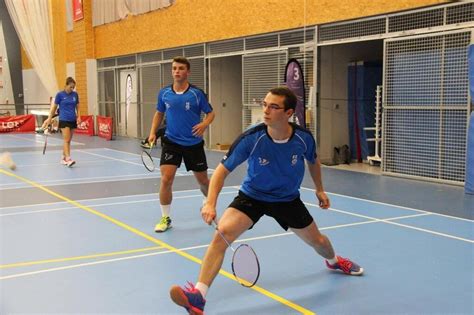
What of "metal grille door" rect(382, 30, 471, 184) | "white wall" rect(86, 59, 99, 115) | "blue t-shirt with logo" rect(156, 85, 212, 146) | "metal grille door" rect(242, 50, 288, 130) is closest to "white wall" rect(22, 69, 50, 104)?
"white wall" rect(86, 59, 99, 115)

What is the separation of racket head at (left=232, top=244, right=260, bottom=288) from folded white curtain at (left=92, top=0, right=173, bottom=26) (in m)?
14.2

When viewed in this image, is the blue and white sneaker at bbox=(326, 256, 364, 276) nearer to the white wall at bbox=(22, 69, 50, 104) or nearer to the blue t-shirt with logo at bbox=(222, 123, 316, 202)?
the blue t-shirt with logo at bbox=(222, 123, 316, 202)

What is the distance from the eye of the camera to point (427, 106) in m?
9.28

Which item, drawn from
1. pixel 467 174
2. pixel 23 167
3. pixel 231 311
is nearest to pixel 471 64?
pixel 467 174

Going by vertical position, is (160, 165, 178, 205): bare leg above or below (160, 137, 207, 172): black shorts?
below

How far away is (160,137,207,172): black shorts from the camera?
6.02 m

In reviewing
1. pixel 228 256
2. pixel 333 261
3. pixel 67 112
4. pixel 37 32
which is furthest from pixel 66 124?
pixel 37 32

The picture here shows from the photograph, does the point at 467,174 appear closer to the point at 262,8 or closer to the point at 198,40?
the point at 262,8

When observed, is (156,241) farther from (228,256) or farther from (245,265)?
(245,265)

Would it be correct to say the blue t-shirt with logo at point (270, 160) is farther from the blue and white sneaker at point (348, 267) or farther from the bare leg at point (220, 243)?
the blue and white sneaker at point (348, 267)

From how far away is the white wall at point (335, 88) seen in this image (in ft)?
39.7

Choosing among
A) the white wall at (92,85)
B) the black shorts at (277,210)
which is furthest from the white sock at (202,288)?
the white wall at (92,85)

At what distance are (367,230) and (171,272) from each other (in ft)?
8.04

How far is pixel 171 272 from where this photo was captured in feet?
14.9
